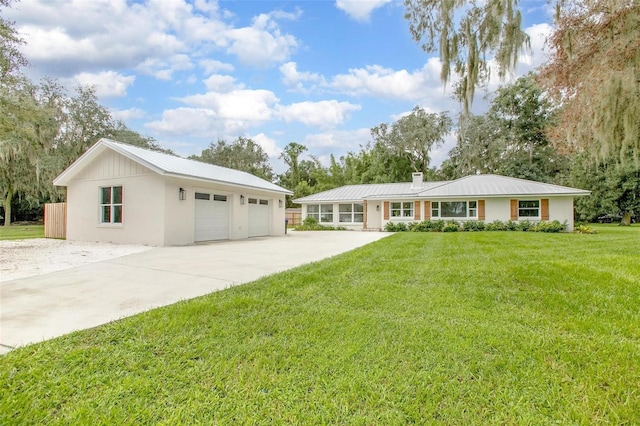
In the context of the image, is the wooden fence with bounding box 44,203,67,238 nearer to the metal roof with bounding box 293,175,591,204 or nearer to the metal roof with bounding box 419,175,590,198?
the metal roof with bounding box 293,175,591,204

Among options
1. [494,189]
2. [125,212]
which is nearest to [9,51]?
[125,212]

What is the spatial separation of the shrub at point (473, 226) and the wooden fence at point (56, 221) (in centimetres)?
1931

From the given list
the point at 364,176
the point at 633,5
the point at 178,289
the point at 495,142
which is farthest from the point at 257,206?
the point at 495,142

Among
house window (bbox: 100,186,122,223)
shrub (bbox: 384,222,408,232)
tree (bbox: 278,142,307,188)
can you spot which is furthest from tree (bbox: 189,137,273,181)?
house window (bbox: 100,186,122,223)

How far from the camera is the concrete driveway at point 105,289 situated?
116 inches

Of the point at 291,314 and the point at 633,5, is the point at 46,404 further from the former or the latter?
the point at 633,5

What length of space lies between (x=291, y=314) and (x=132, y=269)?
3964mm

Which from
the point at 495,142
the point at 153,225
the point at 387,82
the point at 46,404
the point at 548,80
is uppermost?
the point at 495,142

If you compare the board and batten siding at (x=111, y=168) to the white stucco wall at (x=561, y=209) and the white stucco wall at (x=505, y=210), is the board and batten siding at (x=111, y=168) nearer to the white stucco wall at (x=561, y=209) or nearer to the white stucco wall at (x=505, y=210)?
the white stucco wall at (x=505, y=210)

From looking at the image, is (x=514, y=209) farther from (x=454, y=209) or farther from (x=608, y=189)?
(x=608, y=189)

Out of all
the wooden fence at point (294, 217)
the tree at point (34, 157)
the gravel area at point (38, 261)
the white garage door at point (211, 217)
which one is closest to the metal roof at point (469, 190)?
the wooden fence at point (294, 217)

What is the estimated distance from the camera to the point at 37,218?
26188 mm

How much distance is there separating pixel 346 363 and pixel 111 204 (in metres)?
11.7

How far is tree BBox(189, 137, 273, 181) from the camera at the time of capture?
37.2 metres
